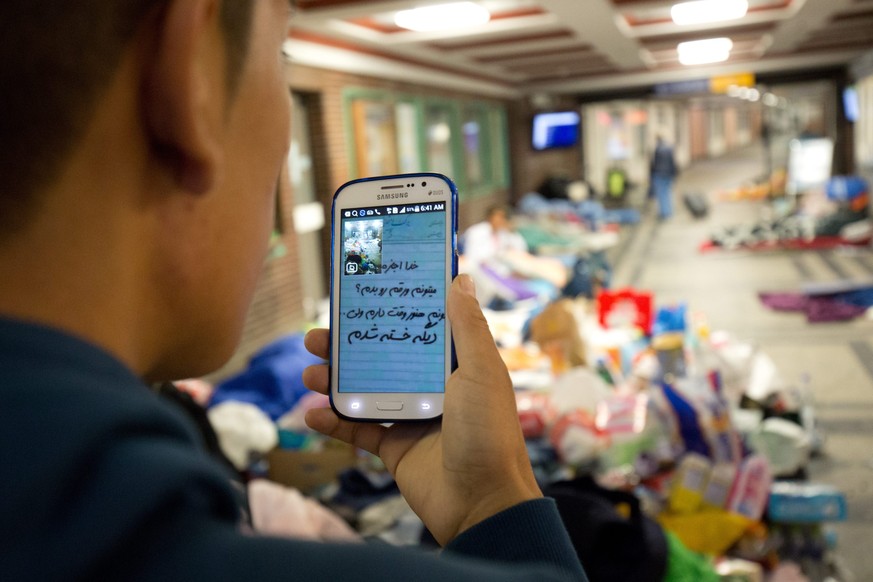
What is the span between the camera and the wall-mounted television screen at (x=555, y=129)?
1578 cm

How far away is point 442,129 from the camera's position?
469 inches

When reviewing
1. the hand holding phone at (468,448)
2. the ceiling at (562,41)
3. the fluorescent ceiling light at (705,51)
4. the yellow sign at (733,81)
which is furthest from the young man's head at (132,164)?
the yellow sign at (733,81)

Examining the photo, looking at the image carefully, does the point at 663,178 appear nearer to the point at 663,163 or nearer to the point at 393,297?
the point at 663,163

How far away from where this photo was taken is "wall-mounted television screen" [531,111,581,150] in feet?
51.8

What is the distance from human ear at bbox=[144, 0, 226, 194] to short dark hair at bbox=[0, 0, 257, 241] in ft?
0.09

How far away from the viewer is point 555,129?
1599 centimetres

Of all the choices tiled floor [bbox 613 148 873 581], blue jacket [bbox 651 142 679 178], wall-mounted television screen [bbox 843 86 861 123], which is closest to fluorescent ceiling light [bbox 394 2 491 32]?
tiled floor [bbox 613 148 873 581]

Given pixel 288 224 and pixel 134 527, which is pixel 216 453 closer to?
pixel 134 527

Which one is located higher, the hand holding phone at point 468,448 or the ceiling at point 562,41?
the ceiling at point 562,41

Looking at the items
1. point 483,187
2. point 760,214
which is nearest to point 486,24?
point 483,187

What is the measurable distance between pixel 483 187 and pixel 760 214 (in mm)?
6222

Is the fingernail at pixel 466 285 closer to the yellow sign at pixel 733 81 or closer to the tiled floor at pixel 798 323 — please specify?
the tiled floor at pixel 798 323

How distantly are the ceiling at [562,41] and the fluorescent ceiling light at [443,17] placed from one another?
12 cm

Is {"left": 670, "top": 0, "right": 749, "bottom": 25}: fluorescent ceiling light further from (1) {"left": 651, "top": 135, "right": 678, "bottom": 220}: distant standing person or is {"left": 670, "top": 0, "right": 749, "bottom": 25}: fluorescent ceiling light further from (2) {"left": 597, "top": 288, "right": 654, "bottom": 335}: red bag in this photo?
(1) {"left": 651, "top": 135, "right": 678, "bottom": 220}: distant standing person
